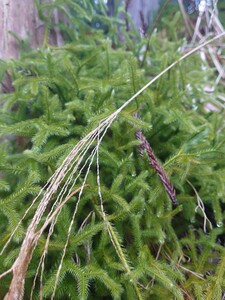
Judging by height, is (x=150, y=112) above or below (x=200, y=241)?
above

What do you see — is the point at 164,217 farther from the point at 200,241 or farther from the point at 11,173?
the point at 11,173

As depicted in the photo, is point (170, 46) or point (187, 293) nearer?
point (187, 293)

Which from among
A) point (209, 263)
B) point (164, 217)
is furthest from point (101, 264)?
point (209, 263)

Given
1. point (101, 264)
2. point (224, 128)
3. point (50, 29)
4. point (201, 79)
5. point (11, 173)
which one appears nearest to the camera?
point (101, 264)

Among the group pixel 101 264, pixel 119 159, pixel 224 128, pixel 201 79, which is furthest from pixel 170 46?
pixel 101 264

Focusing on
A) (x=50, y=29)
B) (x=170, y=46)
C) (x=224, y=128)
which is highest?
(x=50, y=29)

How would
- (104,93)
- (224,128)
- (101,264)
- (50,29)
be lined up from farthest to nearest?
(50,29)
(224,128)
(104,93)
(101,264)
